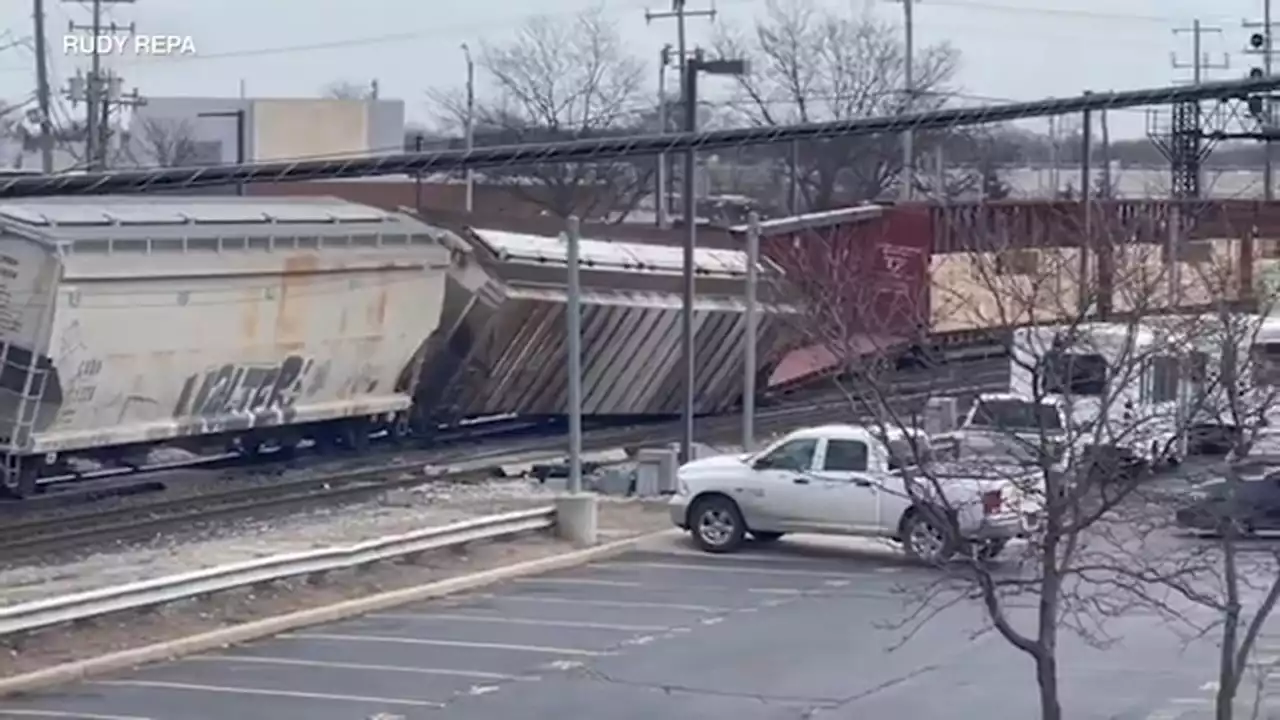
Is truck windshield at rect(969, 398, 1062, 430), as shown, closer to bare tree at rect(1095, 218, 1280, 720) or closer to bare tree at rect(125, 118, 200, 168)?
bare tree at rect(1095, 218, 1280, 720)

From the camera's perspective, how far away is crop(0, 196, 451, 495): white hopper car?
26625mm

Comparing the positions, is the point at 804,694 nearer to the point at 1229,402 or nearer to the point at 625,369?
the point at 1229,402

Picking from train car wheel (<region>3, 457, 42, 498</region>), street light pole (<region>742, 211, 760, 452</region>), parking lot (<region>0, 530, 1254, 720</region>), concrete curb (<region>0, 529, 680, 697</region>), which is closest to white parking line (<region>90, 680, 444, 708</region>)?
parking lot (<region>0, 530, 1254, 720</region>)

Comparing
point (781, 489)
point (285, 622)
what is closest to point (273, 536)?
point (781, 489)

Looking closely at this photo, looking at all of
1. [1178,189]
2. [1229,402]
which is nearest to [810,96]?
[1178,189]

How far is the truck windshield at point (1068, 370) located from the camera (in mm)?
12297

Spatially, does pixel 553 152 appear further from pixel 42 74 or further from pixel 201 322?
pixel 42 74

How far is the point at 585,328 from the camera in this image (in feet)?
121

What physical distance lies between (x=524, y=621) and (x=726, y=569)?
173 inches

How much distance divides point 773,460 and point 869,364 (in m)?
12.9

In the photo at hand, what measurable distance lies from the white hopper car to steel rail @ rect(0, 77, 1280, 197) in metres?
16.4

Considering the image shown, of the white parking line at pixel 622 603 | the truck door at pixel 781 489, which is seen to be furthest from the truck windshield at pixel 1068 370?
A: the truck door at pixel 781 489

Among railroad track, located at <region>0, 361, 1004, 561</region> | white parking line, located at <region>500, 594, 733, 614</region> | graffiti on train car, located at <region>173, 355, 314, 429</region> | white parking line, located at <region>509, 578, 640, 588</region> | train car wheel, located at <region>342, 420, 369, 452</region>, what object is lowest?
white parking line, located at <region>500, 594, 733, 614</region>

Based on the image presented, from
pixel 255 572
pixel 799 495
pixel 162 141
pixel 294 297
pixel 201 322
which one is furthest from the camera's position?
pixel 162 141
